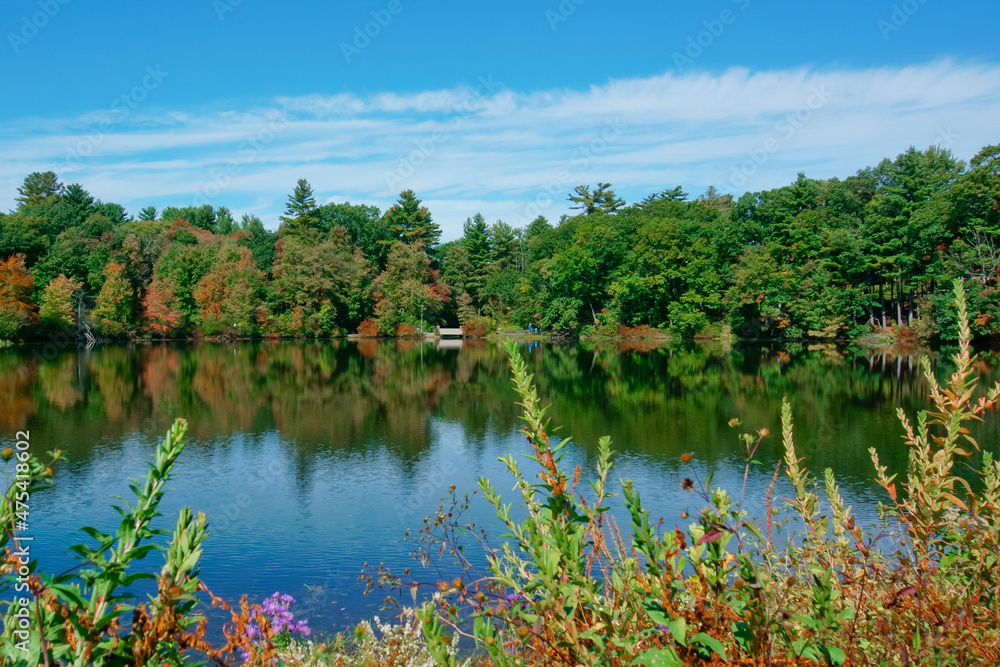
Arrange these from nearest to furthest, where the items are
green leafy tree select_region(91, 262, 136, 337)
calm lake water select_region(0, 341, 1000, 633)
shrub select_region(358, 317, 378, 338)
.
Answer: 1. calm lake water select_region(0, 341, 1000, 633)
2. green leafy tree select_region(91, 262, 136, 337)
3. shrub select_region(358, 317, 378, 338)

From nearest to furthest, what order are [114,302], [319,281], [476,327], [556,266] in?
[114,302] < [556,266] < [319,281] < [476,327]

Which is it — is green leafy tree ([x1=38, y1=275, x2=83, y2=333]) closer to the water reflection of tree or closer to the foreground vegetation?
the water reflection of tree

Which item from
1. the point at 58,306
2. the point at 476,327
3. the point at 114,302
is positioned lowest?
the point at 476,327

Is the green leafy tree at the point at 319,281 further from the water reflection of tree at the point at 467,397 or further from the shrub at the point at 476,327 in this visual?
the water reflection of tree at the point at 467,397

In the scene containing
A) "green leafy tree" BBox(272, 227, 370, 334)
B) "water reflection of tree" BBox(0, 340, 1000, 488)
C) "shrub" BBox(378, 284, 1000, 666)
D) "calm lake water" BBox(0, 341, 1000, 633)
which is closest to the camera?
"shrub" BBox(378, 284, 1000, 666)

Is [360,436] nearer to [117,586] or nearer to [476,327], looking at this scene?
[117,586]

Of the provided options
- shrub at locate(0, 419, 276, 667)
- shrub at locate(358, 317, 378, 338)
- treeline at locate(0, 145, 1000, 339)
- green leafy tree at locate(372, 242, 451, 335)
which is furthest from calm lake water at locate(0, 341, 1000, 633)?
shrub at locate(358, 317, 378, 338)

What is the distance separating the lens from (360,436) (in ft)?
57.2

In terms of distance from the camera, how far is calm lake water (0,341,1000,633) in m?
Result: 9.88

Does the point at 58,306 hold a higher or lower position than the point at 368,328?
higher

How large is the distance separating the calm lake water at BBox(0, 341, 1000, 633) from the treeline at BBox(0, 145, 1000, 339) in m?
7.40

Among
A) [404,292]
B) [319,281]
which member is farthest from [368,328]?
[319,281]

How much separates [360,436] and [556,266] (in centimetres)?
3961

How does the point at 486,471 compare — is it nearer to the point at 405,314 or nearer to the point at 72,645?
the point at 72,645
